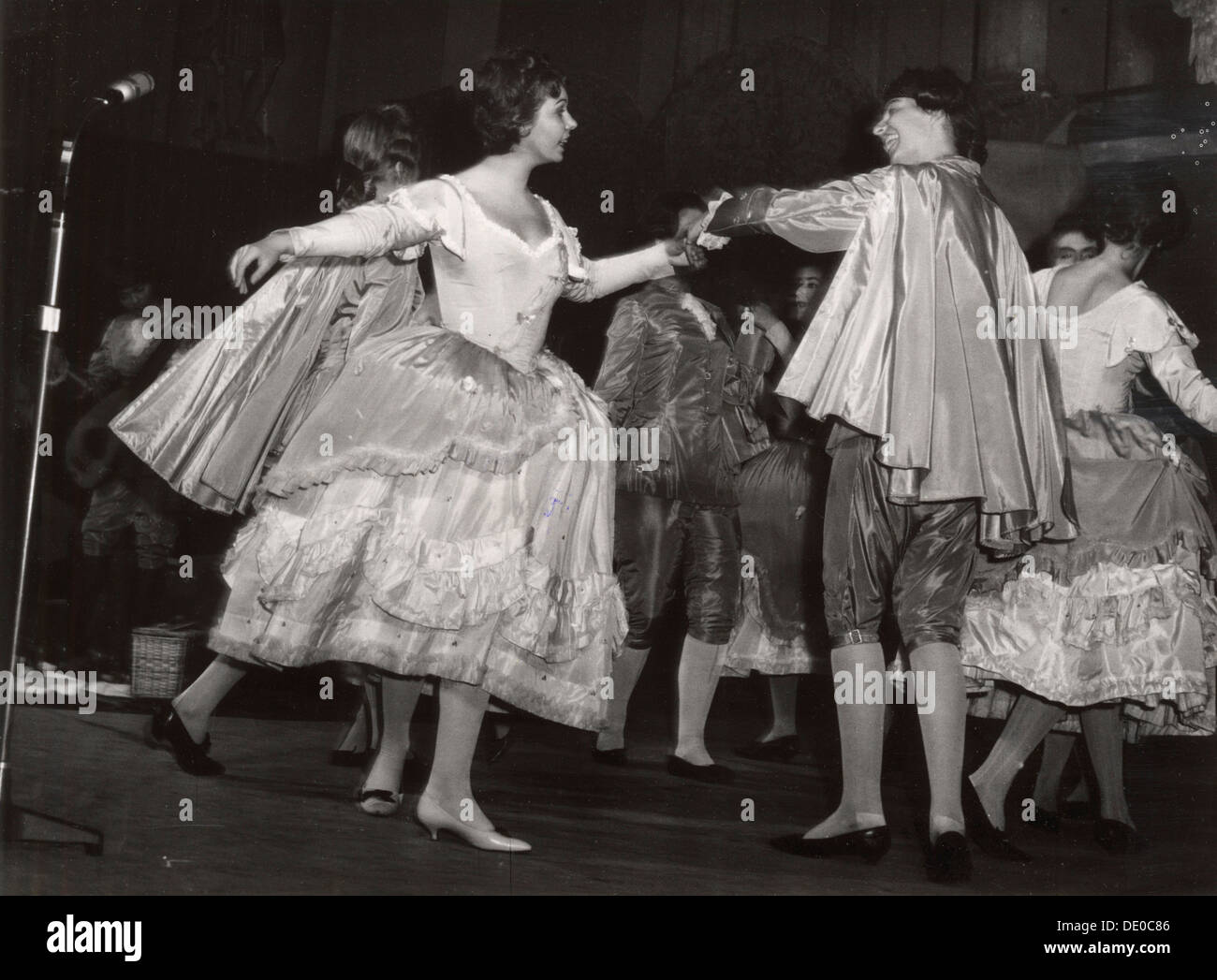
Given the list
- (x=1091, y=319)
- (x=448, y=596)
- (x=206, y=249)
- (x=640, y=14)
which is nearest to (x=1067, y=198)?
(x=1091, y=319)

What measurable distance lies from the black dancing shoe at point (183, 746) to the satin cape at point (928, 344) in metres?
1.55

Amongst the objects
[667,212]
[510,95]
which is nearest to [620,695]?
[667,212]

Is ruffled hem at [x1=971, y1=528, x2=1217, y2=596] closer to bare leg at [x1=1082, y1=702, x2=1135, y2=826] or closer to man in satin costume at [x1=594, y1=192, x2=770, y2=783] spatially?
bare leg at [x1=1082, y1=702, x2=1135, y2=826]

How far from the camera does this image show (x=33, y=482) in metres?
2.58

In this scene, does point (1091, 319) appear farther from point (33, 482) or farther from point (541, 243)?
point (33, 482)

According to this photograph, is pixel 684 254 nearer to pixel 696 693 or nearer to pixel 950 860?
pixel 696 693

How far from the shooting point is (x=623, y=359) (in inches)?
140

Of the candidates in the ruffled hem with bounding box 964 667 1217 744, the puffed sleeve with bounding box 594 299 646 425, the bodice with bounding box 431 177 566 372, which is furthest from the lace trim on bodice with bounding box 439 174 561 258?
the ruffled hem with bounding box 964 667 1217 744

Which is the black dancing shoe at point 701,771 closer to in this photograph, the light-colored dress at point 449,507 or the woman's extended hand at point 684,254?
the light-colored dress at point 449,507

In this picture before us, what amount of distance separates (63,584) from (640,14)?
7.37 feet

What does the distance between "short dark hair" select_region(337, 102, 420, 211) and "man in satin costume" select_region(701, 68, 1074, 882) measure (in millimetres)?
958

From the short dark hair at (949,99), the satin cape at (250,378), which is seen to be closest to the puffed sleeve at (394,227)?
the satin cape at (250,378)

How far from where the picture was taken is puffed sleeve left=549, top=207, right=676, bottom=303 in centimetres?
291

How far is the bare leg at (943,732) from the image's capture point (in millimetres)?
2572
